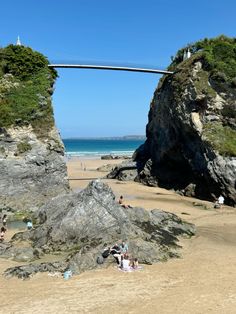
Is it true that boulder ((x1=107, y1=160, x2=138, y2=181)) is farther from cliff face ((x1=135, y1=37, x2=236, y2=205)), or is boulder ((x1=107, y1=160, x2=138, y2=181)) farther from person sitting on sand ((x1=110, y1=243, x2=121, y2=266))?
person sitting on sand ((x1=110, y1=243, x2=121, y2=266))

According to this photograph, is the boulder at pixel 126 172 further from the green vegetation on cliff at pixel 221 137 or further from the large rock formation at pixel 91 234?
the large rock formation at pixel 91 234

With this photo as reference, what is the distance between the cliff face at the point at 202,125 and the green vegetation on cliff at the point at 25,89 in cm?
1373

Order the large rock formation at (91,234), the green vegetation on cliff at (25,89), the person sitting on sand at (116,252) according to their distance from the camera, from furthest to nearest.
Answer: the green vegetation on cliff at (25,89)
the large rock formation at (91,234)
the person sitting on sand at (116,252)

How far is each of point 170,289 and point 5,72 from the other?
26.3 m

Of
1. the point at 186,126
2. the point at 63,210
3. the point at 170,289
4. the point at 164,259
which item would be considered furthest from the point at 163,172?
the point at 170,289

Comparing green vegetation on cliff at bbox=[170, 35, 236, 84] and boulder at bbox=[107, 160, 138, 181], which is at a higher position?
green vegetation on cliff at bbox=[170, 35, 236, 84]

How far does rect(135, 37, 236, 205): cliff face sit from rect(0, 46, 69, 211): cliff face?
13.2m

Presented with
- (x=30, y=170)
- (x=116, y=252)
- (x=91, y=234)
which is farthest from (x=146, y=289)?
(x=30, y=170)

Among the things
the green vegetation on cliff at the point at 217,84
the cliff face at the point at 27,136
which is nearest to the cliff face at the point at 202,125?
the green vegetation on cliff at the point at 217,84

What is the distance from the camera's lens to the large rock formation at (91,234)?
837 inches

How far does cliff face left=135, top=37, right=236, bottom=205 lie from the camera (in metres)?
37.6

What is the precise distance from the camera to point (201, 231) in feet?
90.4

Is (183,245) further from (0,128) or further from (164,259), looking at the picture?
(0,128)

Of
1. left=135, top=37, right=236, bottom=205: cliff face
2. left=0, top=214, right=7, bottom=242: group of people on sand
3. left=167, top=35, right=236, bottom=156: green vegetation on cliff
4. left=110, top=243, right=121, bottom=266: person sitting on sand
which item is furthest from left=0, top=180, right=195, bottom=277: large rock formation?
left=167, top=35, right=236, bottom=156: green vegetation on cliff
